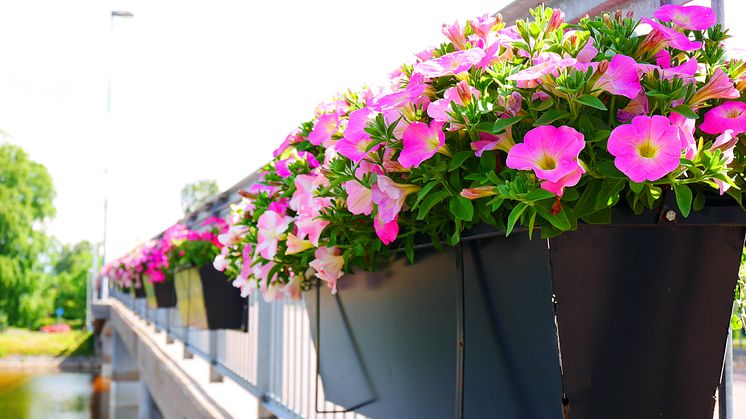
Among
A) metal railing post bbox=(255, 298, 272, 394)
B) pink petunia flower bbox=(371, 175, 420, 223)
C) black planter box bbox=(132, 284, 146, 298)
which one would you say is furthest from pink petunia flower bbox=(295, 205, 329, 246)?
black planter box bbox=(132, 284, 146, 298)

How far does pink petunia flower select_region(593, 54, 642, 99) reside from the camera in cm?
74

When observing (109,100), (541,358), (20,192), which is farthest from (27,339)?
(541,358)

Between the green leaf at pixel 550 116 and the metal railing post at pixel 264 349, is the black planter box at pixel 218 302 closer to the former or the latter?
the metal railing post at pixel 264 349

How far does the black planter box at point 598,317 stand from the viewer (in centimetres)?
78

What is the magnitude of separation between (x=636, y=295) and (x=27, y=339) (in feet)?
140

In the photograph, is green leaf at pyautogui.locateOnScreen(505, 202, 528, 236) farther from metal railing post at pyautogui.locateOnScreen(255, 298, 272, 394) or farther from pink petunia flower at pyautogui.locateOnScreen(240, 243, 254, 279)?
metal railing post at pyautogui.locateOnScreen(255, 298, 272, 394)

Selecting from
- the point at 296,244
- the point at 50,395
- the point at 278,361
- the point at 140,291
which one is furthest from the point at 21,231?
the point at 296,244

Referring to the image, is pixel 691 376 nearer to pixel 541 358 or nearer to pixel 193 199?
pixel 541 358

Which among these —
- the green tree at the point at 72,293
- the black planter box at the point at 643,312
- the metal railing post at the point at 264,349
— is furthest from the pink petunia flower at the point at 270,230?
the green tree at the point at 72,293

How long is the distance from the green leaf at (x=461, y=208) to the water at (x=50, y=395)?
2167 centimetres

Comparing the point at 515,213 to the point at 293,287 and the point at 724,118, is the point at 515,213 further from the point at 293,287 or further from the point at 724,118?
the point at 293,287

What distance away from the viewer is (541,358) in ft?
2.69

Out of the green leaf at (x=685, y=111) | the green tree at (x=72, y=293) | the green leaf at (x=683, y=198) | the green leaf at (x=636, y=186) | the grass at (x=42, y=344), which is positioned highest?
the green leaf at (x=685, y=111)

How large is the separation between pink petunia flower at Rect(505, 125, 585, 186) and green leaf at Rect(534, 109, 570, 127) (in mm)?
19
